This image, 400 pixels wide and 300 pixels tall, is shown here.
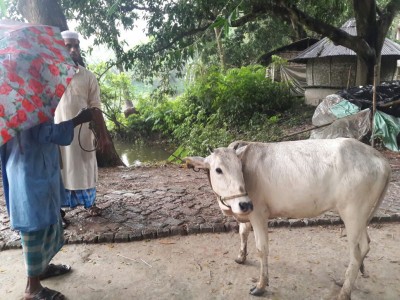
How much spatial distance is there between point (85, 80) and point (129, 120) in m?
13.8

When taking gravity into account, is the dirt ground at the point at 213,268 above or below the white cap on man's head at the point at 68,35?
below

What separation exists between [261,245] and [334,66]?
12217mm

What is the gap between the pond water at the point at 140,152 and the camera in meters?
13.0

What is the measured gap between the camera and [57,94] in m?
2.46

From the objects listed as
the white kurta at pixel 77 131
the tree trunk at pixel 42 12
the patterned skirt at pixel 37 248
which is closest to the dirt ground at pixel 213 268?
the patterned skirt at pixel 37 248

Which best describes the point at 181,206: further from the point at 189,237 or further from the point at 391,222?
the point at 391,222

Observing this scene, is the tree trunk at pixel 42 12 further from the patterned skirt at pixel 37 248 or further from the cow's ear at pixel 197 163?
the cow's ear at pixel 197 163

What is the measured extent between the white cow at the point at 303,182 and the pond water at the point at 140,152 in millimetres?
9894

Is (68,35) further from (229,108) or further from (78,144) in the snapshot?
(229,108)

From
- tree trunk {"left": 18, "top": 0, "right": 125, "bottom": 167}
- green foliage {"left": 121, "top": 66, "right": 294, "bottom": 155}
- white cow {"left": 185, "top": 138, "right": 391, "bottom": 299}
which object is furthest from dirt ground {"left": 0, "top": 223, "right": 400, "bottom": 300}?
green foliage {"left": 121, "top": 66, "right": 294, "bottom": 155}

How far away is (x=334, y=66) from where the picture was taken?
13125 millimetres

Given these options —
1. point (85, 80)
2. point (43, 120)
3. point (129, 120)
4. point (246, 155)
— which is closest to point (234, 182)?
point (246, 155)

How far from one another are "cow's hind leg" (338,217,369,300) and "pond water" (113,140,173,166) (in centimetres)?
1027

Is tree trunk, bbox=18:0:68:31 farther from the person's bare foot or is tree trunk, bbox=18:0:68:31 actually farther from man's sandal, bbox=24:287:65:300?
man's sandal, bbox=24:287:65:300
